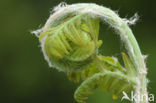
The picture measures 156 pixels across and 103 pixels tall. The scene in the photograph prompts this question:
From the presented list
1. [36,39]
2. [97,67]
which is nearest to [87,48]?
[97,67]

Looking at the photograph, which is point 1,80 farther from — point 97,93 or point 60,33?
point 60,33

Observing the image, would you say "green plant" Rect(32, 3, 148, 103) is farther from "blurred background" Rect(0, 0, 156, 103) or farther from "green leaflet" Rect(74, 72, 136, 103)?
"blurred background" Rect(0, 0, 156, 103)

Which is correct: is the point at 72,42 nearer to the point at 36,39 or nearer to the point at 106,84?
the point at 106,84

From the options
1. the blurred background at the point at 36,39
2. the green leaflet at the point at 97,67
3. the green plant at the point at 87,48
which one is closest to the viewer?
the green plant at the point at 87,48

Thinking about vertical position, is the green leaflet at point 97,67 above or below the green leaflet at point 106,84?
above

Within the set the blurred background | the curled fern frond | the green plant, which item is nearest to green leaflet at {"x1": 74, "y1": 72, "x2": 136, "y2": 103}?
the green plant

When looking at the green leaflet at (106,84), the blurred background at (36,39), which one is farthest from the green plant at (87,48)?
the blurred background at (36,39)

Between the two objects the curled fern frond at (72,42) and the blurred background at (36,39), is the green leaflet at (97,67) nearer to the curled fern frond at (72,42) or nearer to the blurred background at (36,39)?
the curled fern frond at (72,42)

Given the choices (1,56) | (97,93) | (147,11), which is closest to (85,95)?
(97,93)
